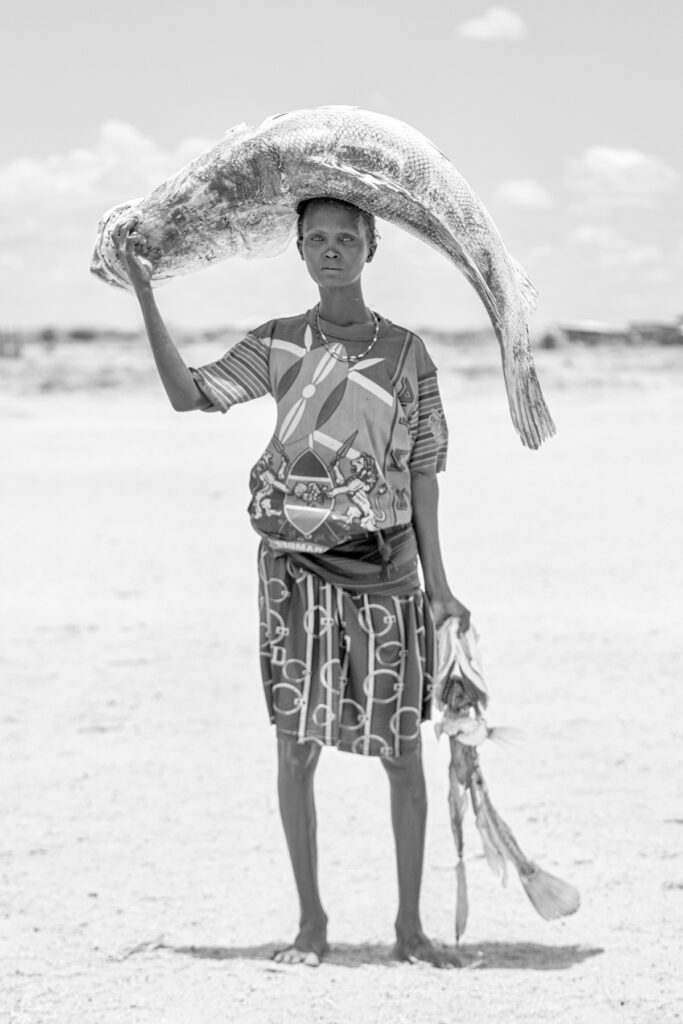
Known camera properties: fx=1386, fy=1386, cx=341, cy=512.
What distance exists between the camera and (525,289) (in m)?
3.59

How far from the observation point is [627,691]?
→ 6562 millimetres

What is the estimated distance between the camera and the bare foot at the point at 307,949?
3.79 meters

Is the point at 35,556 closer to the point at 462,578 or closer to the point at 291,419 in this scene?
the point at 462,578

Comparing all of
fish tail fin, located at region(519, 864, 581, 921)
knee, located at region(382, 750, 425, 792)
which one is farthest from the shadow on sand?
knee, located at region(382, 750, 425, 792)

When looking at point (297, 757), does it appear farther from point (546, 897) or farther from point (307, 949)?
point (546, 897)

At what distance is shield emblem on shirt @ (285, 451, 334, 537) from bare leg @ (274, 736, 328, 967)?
0.61m

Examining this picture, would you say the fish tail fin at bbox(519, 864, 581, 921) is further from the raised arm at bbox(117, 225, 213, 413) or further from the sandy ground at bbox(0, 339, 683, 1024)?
the raised arm at bbox(117, 225, 213, 413)

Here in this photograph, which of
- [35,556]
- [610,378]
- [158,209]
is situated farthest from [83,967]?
[610,378]

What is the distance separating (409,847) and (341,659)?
1.86 feet

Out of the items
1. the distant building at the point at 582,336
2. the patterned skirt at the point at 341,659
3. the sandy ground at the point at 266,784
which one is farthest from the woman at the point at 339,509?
the distant building at the point at 582,336

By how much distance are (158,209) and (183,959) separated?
2047mm

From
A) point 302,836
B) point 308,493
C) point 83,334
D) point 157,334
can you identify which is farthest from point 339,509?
point 83,334

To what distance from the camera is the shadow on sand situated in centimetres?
382

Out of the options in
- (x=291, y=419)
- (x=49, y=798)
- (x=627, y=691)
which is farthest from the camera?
(x=627, y=691)
